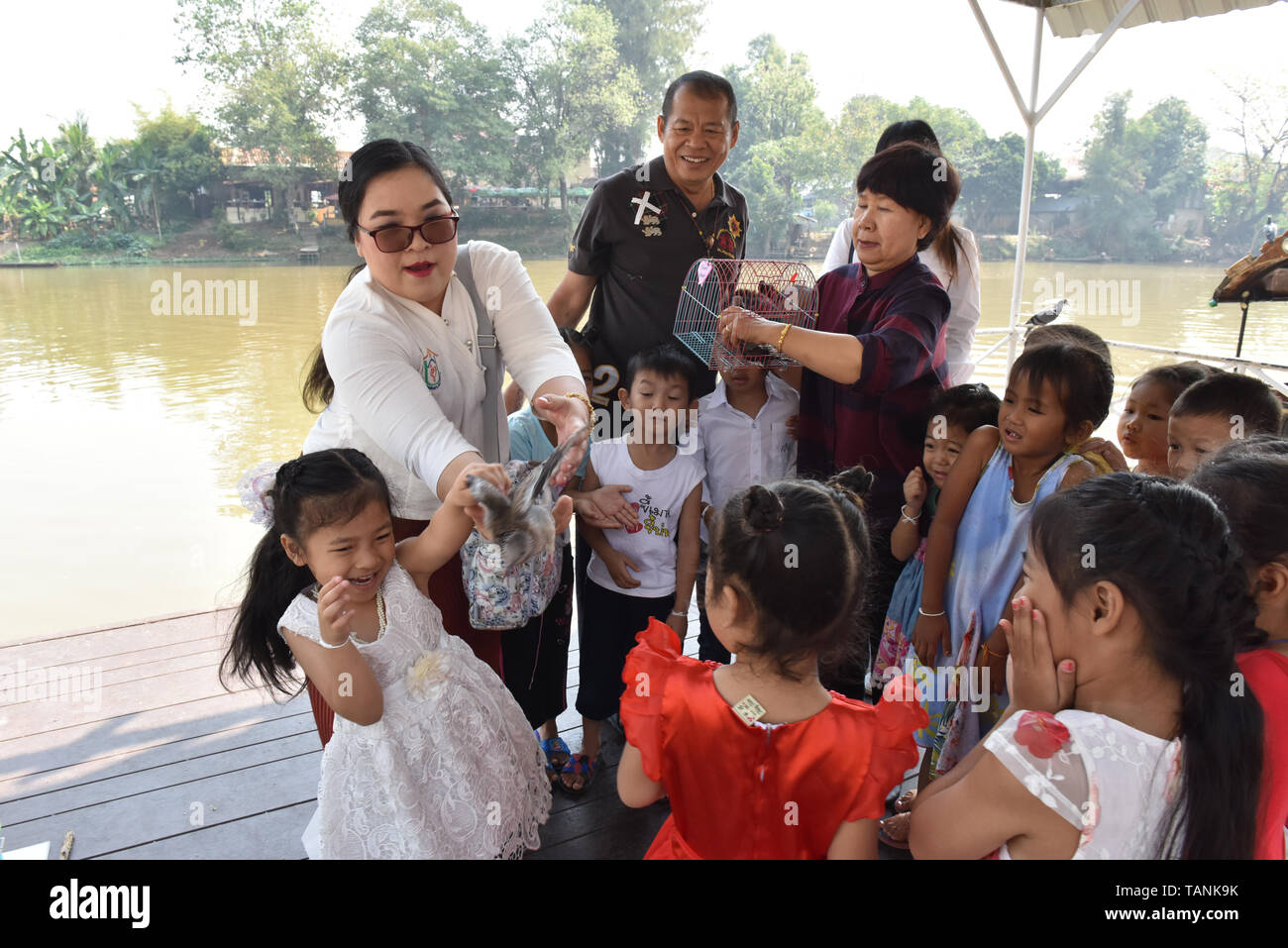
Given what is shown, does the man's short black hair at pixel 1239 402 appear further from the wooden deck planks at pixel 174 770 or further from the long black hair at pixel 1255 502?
the wooden deck planks at pixel 174 770

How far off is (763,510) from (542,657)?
1.22 m

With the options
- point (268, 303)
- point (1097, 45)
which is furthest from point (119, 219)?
point (1097, 45)

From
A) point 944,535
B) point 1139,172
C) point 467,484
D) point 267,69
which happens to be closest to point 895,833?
point 944,535

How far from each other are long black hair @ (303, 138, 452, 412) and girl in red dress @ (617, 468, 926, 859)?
3.12ft

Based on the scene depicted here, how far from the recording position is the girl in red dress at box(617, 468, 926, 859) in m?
1.16

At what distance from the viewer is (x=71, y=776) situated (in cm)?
220

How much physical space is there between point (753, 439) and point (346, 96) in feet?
88.2

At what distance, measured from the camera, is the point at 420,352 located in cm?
164

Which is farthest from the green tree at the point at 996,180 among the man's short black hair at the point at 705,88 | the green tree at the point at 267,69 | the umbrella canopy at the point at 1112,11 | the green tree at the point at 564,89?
the man's short black hair at the point at 705,88

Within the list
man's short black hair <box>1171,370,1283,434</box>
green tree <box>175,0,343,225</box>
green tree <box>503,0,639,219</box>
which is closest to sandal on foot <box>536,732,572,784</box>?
man's short black hair <box>1171,370,1283,434</box>

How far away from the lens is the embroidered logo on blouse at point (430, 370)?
1652mm

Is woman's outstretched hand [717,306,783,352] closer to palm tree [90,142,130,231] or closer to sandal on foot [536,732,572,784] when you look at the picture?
sandal on foot [536,732,572,784]

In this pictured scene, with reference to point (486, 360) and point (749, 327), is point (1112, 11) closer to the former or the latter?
point (749, 327)
